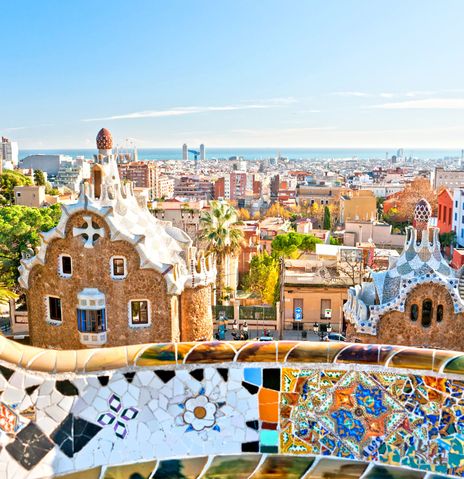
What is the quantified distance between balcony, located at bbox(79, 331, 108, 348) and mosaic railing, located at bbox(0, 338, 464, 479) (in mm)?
10327

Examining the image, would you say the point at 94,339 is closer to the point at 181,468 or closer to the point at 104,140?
the point at 104,140

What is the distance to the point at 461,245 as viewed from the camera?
45500 millimetres

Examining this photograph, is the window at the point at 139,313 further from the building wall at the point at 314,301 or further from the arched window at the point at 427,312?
the building wall at the point at 314,301

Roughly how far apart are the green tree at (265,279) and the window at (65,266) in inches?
555

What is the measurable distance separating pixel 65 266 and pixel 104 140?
3.75 meters

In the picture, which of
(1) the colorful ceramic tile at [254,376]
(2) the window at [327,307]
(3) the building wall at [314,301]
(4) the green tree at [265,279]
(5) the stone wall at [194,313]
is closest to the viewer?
(1) the colorful ceramic tile at [254,376]

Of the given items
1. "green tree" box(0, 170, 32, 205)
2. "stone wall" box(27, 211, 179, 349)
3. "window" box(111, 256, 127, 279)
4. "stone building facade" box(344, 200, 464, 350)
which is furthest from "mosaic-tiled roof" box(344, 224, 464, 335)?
"green tree" box(0, 170, 32, 205)

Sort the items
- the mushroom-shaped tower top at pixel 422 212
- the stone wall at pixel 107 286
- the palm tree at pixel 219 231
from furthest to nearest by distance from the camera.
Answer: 1. the palm tree at pixel 219 231
2. the stone wall at pixel 107 286
3. the mushroom-shaped tower top at pixel 422 212

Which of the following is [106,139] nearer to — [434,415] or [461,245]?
[434,415]

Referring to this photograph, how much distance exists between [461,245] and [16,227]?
111 feet

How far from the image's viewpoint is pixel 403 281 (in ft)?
45.0

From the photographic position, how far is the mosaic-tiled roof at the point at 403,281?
44.5ft

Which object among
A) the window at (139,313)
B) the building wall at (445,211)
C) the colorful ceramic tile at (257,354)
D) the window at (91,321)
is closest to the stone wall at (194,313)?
the window at (139,313)

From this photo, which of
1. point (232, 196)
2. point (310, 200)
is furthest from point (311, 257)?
point (232, 196)
